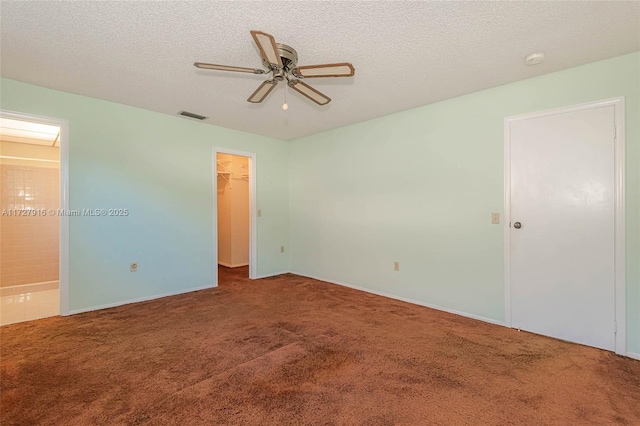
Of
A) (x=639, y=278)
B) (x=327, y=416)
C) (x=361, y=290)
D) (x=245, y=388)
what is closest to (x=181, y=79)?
(x=245, y=388)

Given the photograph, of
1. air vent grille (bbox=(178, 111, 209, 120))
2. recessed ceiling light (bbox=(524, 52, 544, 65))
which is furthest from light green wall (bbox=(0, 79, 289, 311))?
recessed ceiling light (bbox=(524, 52, 544, 65))

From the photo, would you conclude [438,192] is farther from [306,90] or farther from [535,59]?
[306,90]

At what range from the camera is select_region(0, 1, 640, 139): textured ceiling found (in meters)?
1.87

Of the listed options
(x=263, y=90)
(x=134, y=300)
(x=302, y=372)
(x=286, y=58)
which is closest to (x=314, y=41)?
(x=286, y=58)

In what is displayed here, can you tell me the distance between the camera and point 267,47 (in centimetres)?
179

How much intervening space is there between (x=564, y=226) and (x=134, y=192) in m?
4.80

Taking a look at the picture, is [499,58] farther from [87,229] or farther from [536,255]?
[87,229]

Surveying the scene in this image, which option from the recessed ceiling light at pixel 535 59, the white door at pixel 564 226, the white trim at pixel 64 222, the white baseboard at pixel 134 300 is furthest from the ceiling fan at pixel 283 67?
the white baseboard at pixel 134 300

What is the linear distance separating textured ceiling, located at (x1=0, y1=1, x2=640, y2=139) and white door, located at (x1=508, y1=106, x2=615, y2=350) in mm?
607

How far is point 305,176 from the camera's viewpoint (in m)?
5.16

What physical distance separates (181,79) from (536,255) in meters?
3.90

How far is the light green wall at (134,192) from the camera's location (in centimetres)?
328

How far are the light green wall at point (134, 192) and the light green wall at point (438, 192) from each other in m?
1.85

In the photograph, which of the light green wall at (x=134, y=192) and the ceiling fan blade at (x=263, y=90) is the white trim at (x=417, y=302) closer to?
the light green wall at (x=134, y=192)
